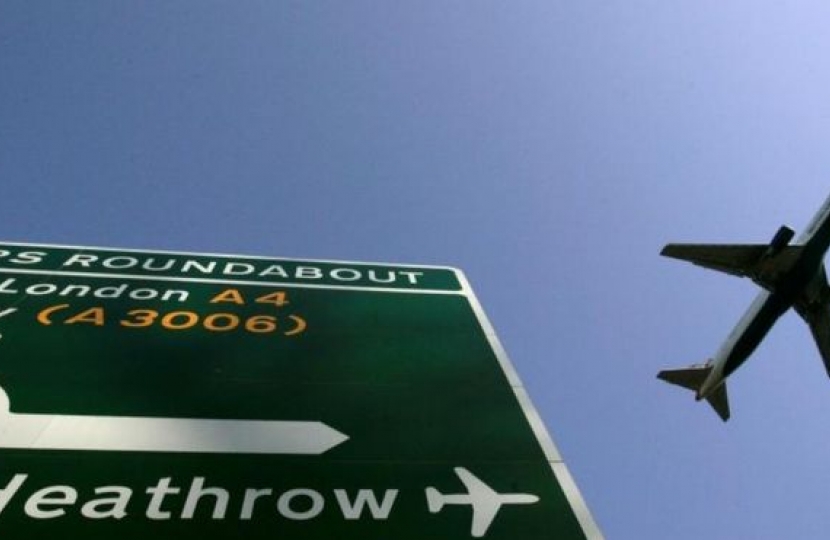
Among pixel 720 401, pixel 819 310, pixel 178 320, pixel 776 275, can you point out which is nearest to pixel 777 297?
pixel 776 275

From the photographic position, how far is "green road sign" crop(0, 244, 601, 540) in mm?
3156

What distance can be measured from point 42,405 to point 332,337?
182 centimetres

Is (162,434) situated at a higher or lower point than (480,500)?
higher

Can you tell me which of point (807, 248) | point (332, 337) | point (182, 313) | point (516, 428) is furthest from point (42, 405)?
point (807, 248)

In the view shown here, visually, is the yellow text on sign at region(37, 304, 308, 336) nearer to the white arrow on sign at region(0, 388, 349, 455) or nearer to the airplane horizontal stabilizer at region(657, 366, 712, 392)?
the white arrow on sign at region(0, 388, 349, 455)

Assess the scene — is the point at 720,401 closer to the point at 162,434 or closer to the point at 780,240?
the point at 780,240

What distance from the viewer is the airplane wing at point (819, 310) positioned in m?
19.2

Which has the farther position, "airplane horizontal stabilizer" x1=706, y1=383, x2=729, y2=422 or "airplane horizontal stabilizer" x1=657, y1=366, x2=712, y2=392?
"airplane horizontal stabilizer" x1=706, y1=383, x2=729, y2=422

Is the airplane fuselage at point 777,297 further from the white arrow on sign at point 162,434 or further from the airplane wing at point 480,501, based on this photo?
the white arrow on sign at point 162,434

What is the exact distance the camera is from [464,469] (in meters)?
3.55

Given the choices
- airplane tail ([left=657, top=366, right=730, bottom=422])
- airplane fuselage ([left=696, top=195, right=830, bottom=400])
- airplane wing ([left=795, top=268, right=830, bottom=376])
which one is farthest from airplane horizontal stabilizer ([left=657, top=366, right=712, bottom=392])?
airplane wing ([left=795, top=268, right=830, bottom=376])

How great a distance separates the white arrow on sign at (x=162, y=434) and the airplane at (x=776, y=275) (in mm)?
14448

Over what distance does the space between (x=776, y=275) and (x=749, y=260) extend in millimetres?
825

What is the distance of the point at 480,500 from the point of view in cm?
329
